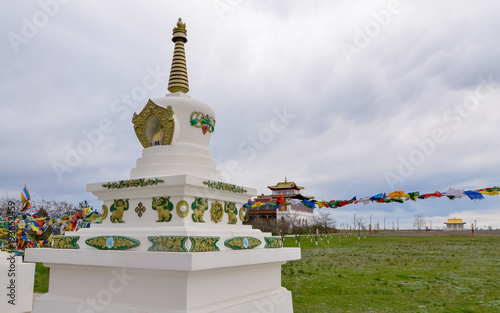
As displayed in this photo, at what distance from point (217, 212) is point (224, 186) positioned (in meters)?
0.45

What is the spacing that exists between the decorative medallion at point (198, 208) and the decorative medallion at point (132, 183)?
0.61 meters

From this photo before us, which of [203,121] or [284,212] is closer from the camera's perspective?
[203,121]

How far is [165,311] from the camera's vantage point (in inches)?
183

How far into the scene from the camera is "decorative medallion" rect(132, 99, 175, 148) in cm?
630

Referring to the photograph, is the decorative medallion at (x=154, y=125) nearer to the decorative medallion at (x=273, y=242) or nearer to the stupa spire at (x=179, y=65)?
the stupa spire at (x=179, y=65)

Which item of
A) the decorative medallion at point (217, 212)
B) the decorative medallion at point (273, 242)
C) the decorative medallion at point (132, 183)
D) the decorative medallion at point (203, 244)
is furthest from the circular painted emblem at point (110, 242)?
the decorative medallion at point (273, 242)

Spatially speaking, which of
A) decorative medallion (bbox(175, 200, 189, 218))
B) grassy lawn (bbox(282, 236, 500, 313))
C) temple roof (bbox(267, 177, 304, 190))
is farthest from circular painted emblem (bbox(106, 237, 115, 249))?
temple roof (bbox(267, 177, 304, 190))

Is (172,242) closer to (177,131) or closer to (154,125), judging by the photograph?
(177,131)

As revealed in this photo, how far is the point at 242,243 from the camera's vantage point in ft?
19.0

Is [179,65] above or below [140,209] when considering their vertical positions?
above

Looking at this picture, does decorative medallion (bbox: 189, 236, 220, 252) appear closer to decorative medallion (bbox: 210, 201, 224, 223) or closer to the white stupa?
the white stupa

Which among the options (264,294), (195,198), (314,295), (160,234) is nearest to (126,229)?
(160,234)

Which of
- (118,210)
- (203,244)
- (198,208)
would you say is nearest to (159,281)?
(203,244)

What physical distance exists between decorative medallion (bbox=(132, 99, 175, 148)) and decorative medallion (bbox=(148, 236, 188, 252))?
6.14 ft
